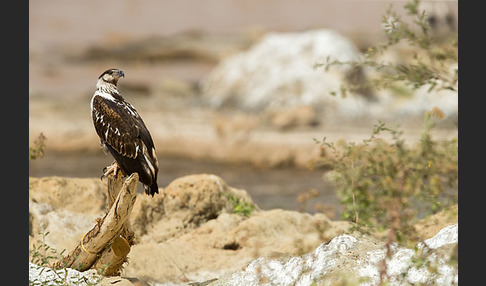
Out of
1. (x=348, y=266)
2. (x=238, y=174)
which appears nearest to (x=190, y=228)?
(x=348, y=266)

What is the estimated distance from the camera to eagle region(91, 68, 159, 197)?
6664mm

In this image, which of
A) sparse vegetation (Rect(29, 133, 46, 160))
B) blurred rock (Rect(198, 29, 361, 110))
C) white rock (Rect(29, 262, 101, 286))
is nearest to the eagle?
white rock (Rect(29, 262, 101, 286))

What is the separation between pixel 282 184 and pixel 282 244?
6059 mm

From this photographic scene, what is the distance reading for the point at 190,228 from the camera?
972 cm

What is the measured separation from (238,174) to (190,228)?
236 inches

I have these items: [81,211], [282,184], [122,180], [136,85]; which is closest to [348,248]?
[122,180]

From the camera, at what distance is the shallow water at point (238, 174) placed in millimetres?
Result: 13602

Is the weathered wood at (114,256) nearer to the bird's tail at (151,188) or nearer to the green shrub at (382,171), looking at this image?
the bird's tail at (151,188)

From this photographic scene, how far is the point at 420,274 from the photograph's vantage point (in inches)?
224

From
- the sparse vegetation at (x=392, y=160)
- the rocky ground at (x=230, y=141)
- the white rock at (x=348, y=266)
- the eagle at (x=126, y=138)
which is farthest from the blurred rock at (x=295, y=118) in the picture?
the white rock at (x=348, y=266)

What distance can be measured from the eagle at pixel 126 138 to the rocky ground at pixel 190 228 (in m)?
0.99

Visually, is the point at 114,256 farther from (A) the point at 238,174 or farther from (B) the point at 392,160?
(A) the point at 238,174

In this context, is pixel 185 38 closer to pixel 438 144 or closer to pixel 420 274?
pixel 438 144

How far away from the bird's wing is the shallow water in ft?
20.2
